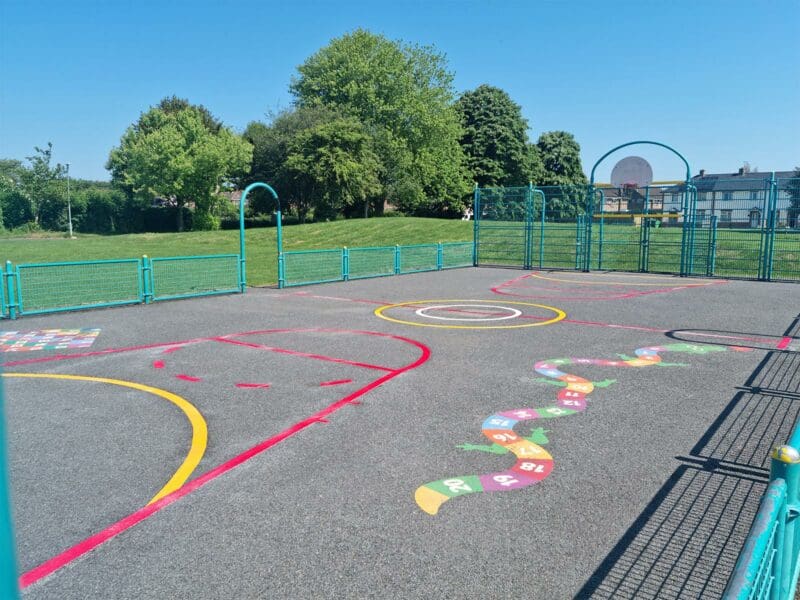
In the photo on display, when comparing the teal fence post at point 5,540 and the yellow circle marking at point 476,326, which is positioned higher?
the teal fence post at point 5,540

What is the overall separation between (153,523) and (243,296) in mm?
13936

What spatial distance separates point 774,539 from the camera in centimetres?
274

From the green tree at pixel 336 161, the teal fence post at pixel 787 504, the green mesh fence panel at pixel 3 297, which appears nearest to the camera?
the teal fence post at pixel 787 504

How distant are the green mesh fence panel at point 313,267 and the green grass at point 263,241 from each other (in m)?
9.43

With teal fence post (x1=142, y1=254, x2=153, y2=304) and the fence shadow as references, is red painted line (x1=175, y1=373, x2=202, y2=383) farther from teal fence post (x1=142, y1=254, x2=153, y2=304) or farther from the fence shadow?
teal fence post (x1=142, y1=254, x2=153, y2=304)

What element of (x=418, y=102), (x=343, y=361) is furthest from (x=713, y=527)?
(x=418, y=102)

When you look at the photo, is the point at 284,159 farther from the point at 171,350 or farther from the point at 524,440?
the point at 524,440

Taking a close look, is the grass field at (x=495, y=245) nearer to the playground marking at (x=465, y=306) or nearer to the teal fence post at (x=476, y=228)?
the teal fence post at (x=476, y=228)

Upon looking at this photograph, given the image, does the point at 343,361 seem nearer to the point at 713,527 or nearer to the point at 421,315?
the point at 421,315

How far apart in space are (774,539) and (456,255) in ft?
85.7

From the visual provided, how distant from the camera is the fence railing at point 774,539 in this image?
86.0 inches

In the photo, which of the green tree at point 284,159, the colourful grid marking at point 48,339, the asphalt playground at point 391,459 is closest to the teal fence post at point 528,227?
the asphalt playground at point 391,459

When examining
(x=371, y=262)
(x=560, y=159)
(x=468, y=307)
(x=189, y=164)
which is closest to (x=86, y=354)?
(x=468, y=307)

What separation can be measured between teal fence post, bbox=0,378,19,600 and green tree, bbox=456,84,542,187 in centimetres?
6478
